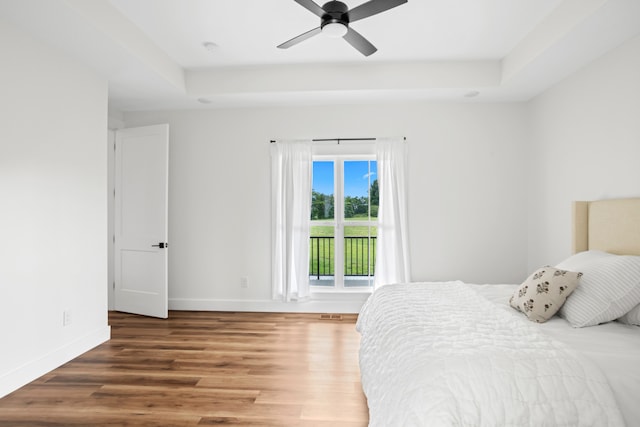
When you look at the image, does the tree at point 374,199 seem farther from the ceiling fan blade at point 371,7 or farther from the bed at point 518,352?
the ceiling fan blade at point 371,7

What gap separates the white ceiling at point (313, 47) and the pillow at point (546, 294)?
1698 millimetres

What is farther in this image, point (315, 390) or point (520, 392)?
point (315, 390)

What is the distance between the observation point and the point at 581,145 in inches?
127

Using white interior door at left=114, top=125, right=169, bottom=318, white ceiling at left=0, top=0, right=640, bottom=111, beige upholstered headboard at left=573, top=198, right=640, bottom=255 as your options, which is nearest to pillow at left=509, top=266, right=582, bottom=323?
beige upholstered headboard at left=573, top=198, right=640, bottom=255

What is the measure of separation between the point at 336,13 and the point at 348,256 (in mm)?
2913

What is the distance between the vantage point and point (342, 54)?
3.48m

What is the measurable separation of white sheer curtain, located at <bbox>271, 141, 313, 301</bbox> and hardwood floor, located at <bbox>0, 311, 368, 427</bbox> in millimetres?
590

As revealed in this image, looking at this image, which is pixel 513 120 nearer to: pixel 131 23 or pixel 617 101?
pixel 617 101

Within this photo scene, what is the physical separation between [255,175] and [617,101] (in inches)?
137

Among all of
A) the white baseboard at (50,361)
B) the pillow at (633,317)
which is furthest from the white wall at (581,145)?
the white baseboard at (50,361)

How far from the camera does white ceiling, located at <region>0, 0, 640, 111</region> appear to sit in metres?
2.55

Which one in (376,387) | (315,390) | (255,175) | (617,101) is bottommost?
(315,390)

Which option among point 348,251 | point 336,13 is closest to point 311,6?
point 336,13

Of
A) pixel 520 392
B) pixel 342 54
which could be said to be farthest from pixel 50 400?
pixel 342 54
